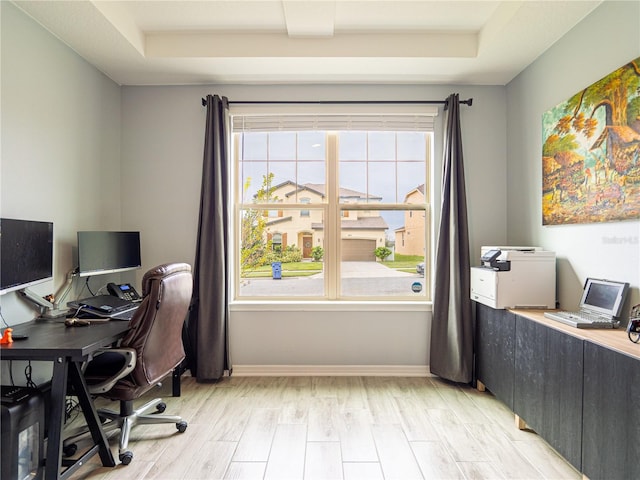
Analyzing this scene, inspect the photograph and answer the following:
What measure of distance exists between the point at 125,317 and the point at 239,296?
3.96ft

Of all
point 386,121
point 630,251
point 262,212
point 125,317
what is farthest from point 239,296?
point 630,251

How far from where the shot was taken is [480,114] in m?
3.42

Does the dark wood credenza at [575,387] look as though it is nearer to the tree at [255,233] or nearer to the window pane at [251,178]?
the tree at [255,233]

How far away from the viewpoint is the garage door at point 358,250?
3512mm

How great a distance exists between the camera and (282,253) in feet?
11.6

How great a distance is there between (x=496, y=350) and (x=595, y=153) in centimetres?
144

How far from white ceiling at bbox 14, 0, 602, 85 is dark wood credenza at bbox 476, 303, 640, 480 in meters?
1.89

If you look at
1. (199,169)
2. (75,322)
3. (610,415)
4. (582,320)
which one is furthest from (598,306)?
(199,169)

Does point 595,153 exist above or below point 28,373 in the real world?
above

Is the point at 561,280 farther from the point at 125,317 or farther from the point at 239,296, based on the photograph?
the point at 125,317

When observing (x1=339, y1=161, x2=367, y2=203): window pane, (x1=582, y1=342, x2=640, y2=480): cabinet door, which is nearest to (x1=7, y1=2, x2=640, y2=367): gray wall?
(x1=339, y1=161, x2=367, y2=203): window pane

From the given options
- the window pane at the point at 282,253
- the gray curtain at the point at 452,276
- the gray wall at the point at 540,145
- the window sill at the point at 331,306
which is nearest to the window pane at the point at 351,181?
the window pane at the point at 282,253

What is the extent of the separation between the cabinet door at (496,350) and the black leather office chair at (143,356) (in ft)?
7.00

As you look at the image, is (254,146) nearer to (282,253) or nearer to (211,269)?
(282,253)
